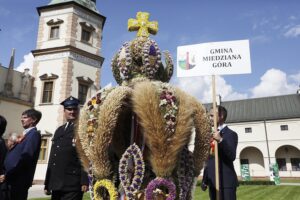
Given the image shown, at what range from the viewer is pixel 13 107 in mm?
20891

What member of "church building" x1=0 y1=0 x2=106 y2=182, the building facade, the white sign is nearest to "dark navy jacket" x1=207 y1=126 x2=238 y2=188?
the white sign

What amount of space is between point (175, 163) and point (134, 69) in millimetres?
989

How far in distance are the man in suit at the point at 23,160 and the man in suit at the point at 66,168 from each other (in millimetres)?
300

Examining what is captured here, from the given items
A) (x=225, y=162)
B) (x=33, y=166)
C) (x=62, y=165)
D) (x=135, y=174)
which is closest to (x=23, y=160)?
(x=33, y=166)

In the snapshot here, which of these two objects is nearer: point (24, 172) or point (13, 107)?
point (24, 172)

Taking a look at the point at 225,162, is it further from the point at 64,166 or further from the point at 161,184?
the point at 64,166

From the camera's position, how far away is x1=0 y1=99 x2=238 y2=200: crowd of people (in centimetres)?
370

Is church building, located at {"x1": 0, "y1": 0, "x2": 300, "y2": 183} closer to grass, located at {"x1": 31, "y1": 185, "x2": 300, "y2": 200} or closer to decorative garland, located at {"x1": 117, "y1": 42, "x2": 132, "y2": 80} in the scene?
grass, located at {"x1": 31, "y1": 185, "x2": 300, "y2": 200}

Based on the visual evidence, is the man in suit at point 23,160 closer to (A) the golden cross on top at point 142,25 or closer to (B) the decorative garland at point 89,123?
(B) the decorative garland at point 89,123

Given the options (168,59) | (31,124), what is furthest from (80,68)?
(168,59)

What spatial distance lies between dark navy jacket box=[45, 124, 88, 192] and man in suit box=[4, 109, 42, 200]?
0.29 metres

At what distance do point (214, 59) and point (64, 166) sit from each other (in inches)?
99.0

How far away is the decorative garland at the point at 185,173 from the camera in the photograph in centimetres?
219

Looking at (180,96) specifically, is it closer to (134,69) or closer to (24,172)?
(134,69)
